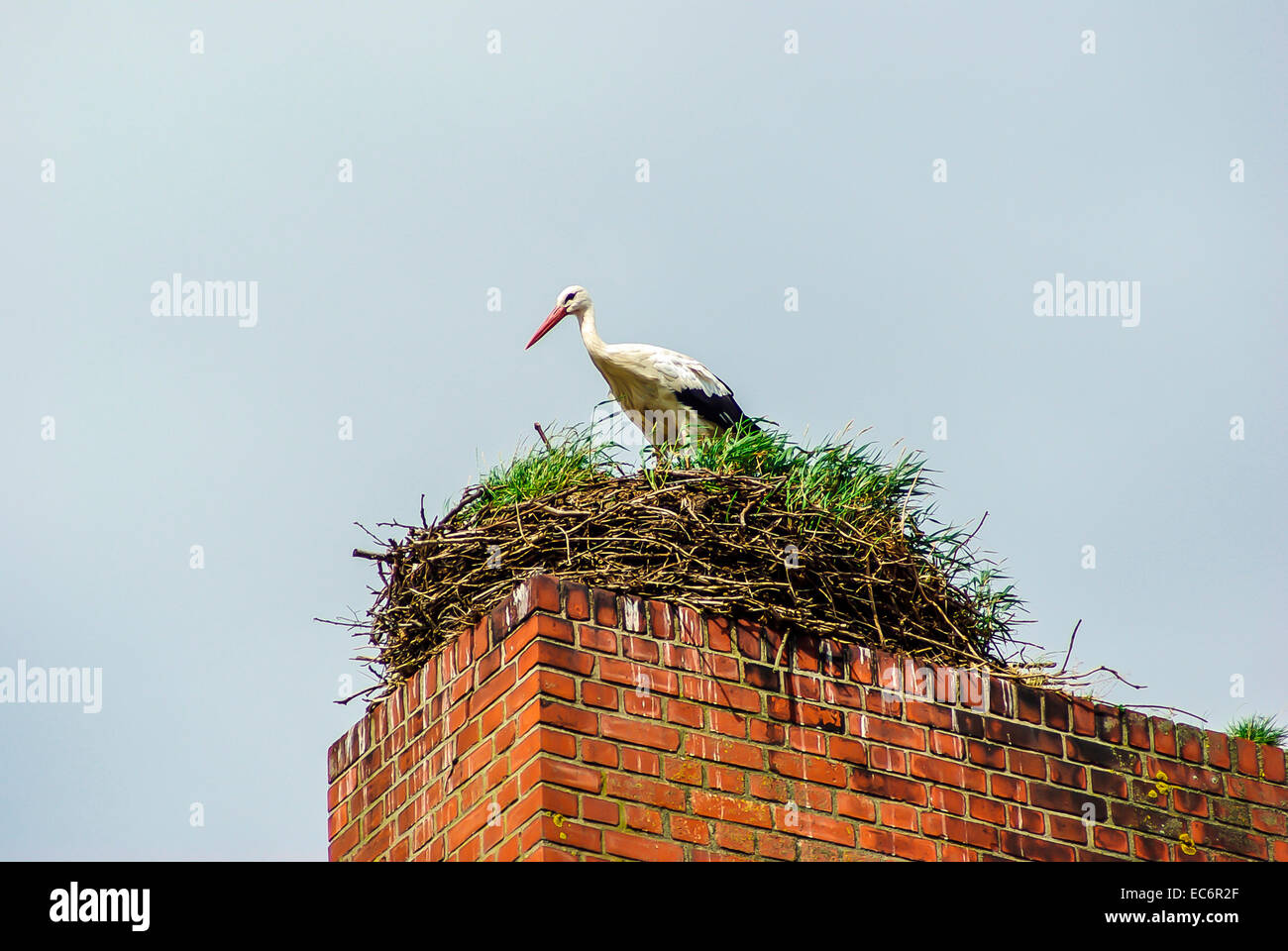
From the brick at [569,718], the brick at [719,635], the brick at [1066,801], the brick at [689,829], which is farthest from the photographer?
the brick at [1066,801]

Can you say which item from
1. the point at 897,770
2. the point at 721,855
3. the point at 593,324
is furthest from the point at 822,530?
the point at 593,324

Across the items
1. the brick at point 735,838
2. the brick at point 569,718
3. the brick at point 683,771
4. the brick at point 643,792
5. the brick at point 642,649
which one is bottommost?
the brick at point 735,838

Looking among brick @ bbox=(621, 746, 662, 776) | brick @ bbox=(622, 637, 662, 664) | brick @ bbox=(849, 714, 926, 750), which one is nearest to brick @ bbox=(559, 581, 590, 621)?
brick @ bbox=(622, 637, 662, 664)

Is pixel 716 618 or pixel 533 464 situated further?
pixel 533 464

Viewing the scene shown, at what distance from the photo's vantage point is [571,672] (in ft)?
21.7

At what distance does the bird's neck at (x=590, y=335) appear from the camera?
11.0 m

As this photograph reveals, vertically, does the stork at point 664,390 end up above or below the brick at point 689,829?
above

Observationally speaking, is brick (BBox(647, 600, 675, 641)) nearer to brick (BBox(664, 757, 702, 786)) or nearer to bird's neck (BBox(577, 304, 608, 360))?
brick (BBox(664, 757, 702, 786))

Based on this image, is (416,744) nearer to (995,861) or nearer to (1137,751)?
(995,861)

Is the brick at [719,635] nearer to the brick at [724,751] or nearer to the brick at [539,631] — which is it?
the brick at [724,751]

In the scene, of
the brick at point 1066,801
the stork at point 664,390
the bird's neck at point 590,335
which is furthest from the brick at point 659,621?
the bird's neck at point 590,335

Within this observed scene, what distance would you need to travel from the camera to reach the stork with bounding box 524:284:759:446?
10688mm

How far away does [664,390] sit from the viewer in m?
10.8

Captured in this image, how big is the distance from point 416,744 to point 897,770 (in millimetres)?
1791
